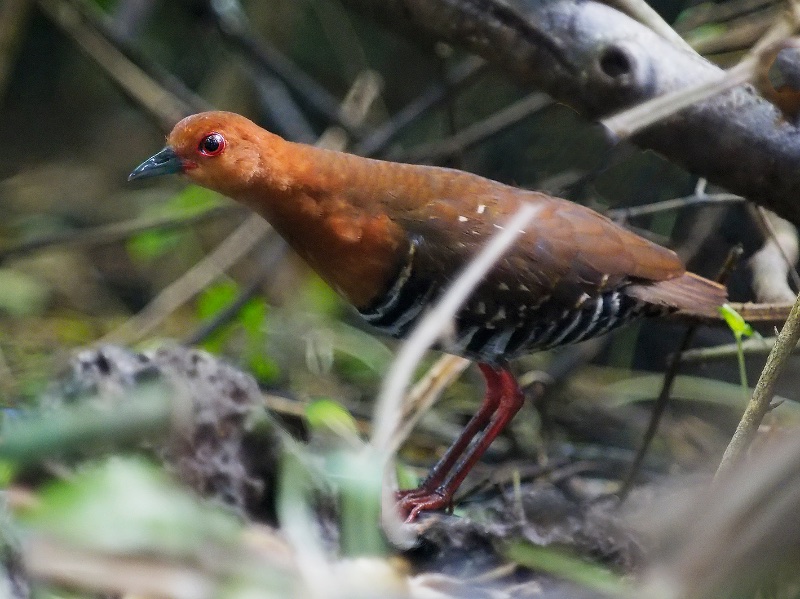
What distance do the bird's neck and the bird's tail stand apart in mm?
647

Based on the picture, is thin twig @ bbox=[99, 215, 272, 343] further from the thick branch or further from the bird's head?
the thick branch

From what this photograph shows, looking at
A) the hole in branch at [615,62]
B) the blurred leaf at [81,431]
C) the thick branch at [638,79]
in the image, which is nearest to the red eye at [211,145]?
the thick branch at [638,79]

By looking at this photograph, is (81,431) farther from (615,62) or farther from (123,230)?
(123,230)

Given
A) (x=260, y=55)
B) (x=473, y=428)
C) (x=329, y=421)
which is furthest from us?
(x=260, y=55)

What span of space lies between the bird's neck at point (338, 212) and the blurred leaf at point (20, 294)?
2339 mm

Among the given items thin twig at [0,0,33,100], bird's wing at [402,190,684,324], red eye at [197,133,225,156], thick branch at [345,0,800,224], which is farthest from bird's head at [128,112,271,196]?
thin twig at [0,0,33,100]

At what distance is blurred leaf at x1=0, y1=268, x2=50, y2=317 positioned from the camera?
162 inches

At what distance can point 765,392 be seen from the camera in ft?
4.86

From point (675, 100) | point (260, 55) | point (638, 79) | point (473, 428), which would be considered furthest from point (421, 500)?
point (260, 55)

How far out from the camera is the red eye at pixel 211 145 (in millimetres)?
2178

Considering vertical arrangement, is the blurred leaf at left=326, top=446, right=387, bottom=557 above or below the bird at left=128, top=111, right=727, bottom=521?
below

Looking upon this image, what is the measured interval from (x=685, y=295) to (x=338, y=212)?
3.00ft

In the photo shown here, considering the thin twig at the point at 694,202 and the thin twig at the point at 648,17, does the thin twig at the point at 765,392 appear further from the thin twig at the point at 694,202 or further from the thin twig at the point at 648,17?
the thin twig at the point at 694,202

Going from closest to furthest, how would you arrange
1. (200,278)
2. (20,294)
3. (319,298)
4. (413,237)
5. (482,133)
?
(413,237)
(482,133)
(200,278)
(319,298)
(20,294)
